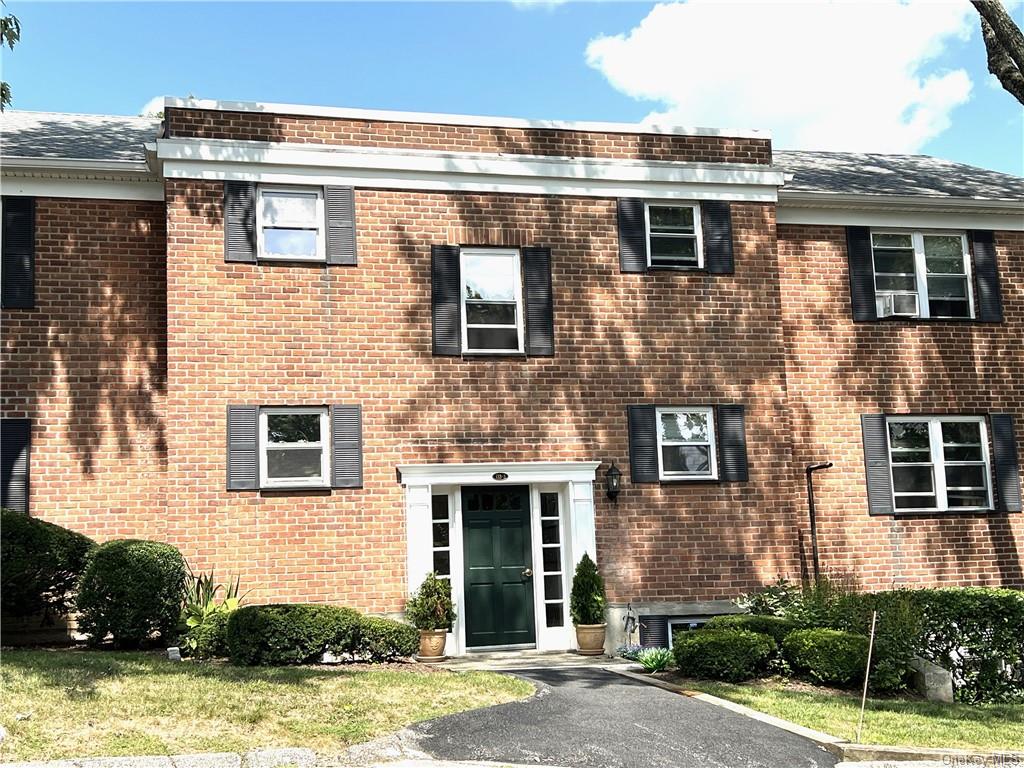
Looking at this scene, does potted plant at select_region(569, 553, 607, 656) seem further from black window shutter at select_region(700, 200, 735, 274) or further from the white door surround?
black window shutter at select_region(700, 200, 735, 274)

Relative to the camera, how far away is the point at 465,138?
1639 cm

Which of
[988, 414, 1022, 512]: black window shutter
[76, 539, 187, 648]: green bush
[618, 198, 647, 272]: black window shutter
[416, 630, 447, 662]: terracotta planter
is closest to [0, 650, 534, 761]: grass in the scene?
[76, 539, 187, 648]: green bush

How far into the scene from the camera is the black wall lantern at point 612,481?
52.1 feet

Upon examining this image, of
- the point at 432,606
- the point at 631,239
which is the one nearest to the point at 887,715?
the point at 432,606

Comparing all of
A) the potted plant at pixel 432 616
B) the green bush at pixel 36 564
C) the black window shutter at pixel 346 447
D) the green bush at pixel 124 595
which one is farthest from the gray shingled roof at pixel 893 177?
the green bush at pixel 36 564

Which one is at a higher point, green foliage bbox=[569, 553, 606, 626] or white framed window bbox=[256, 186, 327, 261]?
white framed window bbox=[256, 186, 327, 261]

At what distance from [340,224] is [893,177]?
1047 cm

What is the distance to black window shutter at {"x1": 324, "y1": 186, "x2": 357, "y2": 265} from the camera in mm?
15562

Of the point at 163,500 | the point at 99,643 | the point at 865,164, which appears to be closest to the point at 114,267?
the point at 163,500

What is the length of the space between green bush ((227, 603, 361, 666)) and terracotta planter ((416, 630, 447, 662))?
153 cm

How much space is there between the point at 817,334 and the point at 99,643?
11.3 metres

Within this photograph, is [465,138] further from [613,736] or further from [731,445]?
[613,736]

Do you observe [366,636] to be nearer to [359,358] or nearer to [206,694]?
[206,694]

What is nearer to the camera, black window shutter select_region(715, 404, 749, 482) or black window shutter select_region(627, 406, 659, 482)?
black window shutter select_region(627, 406, 659, 482)
